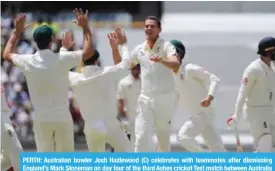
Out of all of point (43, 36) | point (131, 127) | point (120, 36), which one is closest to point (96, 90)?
point (120, 36)

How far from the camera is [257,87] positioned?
1121 cm

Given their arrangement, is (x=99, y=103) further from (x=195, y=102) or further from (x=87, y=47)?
(x=195, y=102)

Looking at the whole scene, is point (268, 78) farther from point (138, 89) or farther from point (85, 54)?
point (138, 89)

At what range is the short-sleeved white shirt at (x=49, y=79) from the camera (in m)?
10.6

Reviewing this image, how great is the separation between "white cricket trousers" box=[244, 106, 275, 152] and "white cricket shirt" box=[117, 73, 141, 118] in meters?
2.95

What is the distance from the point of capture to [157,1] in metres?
20.3

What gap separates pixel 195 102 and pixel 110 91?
126 cm

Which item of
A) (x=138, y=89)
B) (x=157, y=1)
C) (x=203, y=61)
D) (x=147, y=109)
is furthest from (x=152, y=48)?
(x=157, y=1)

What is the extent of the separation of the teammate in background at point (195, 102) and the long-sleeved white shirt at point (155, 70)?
51 centimetres

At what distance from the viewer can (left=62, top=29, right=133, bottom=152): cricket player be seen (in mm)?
10992

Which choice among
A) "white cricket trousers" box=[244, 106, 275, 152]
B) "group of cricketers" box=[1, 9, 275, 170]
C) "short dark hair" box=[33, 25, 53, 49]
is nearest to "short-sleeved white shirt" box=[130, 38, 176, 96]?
"group of cricketers" box=[1, 9, 275, 170]

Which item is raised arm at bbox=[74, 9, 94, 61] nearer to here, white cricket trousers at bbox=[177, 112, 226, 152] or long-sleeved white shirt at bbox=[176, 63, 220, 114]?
long-sleeved white shirt at bbox=[176, 63, 220, 114]

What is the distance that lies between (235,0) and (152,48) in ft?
22.2

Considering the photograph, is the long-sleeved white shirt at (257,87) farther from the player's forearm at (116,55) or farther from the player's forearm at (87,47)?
the player's forearm at (87,47)
